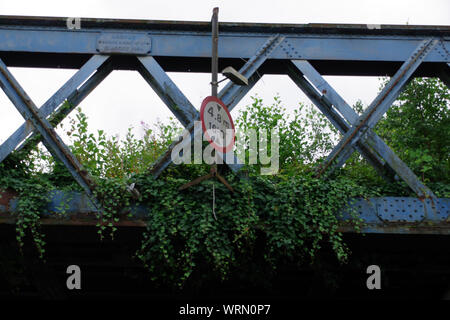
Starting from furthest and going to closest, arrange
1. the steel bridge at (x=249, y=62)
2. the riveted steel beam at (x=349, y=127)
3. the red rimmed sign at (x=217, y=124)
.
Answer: the riveted steel beam at (x=349, y=127)
the steel bridge at (x=249, y=62)
the red rimmed sign at (x=217, y=124)

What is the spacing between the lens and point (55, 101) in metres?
6.46

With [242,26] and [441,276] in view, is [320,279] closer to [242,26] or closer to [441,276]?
[441,276]

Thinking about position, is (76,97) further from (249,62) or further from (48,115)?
(249,62)

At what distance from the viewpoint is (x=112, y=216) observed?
6035 millimetres

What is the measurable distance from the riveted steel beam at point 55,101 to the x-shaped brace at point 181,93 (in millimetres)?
681

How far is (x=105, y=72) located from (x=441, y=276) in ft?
22.4

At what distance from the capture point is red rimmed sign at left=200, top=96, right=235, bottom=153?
5.58 metres

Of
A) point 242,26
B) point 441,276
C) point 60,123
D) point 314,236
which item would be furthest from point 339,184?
point 60,123

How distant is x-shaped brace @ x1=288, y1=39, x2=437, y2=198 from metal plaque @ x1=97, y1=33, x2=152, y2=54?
2254 mm

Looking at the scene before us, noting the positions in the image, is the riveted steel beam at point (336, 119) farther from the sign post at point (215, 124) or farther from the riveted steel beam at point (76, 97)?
the riveted steel beam at point (76, 97)

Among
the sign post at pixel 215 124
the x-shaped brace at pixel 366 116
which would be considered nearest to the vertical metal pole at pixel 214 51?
the sign post at pixel 215 124

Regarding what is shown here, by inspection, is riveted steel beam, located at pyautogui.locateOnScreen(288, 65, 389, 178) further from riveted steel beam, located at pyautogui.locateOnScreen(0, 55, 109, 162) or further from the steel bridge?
riveted steel beam, located at pyautogui.locateOnScreen(0, 55, 109, 162)

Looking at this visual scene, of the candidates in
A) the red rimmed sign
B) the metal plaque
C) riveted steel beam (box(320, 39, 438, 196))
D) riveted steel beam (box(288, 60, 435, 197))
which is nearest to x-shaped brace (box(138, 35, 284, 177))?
the metal plaque

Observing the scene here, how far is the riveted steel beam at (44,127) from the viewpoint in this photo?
6.14m
